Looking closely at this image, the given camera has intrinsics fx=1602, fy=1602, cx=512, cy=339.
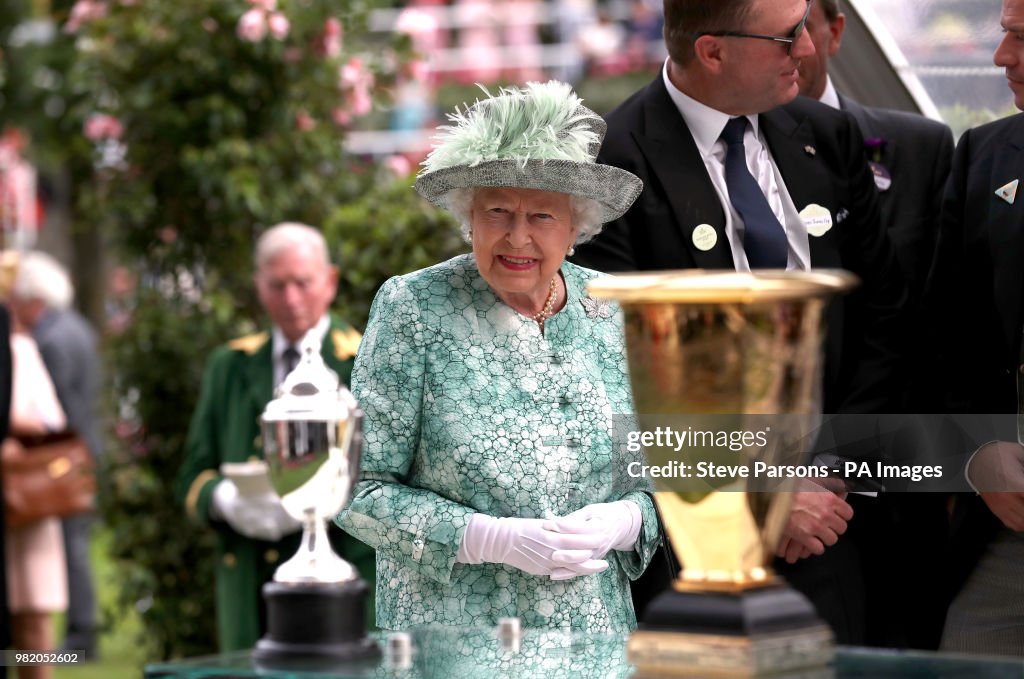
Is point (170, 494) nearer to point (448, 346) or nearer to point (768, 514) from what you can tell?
point (448, 346)

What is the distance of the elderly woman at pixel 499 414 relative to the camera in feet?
10.6

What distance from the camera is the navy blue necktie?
3783mm

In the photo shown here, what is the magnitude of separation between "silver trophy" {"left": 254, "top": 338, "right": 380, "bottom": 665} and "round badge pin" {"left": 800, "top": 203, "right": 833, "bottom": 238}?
5.34ft

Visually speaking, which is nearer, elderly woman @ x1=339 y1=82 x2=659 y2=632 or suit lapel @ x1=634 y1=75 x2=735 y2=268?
elderly woman @ x1=339 y1=82 x2=659 y2=632

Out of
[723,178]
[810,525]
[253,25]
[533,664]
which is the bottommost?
[533,664]

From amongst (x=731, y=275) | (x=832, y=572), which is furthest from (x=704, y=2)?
(x=731, y=275)

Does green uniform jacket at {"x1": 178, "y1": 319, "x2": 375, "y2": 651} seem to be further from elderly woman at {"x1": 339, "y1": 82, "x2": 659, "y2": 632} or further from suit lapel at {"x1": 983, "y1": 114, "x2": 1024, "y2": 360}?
suit lapel at {"x1": 983, "y1": 114, "x2": 1024, "y2": 360}

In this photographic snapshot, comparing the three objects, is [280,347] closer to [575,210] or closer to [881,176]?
[881,176]

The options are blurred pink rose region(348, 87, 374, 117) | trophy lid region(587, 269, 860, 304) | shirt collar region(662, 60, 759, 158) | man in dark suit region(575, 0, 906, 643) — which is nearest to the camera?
trophy lid region(587, 269, 860, 304)

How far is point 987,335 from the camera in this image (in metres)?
3.85

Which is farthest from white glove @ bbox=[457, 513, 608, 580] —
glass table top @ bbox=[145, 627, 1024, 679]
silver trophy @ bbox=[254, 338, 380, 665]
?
silver trophy @ bbox=[254, 338, 380, 665]

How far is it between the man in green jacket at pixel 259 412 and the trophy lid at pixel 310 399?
9.83 ft

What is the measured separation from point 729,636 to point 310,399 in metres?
0.81

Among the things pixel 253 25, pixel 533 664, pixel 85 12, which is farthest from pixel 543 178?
pixel 85 12
